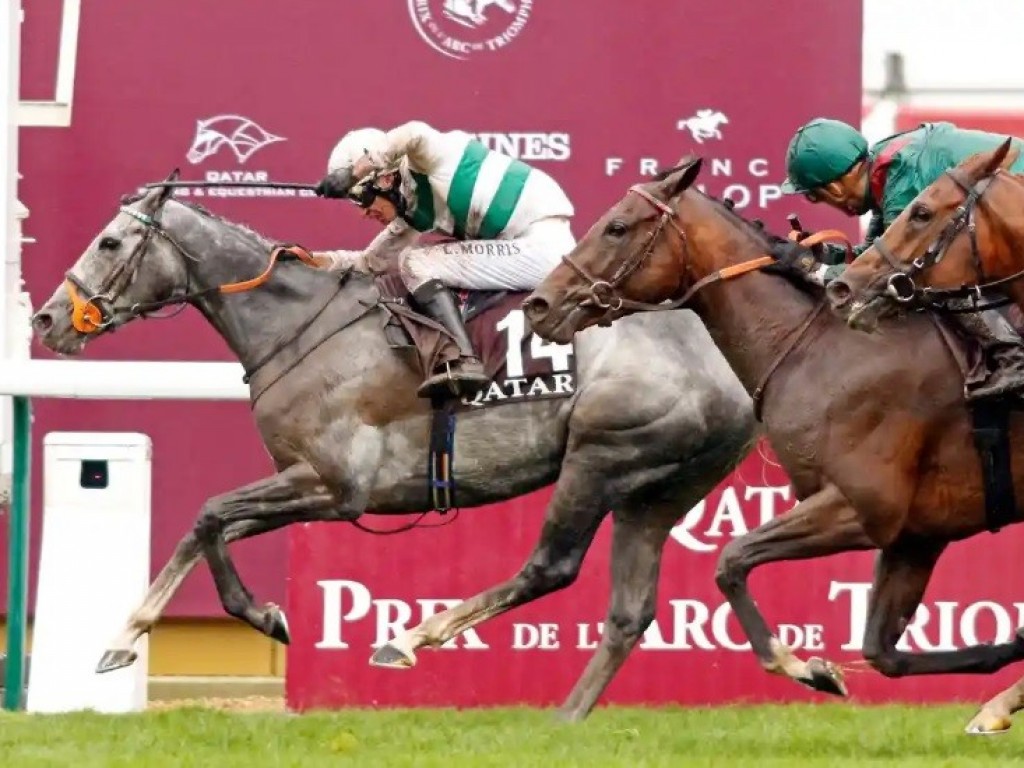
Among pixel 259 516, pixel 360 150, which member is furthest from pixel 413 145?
pixel 259 516

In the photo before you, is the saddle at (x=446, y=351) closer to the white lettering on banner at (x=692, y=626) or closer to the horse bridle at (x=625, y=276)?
the horse bridle at (x=625, y=276)

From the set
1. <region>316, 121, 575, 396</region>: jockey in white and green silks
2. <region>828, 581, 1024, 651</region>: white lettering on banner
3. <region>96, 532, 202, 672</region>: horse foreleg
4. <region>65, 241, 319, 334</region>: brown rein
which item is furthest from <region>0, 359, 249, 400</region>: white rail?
<region>828, 581, 1024, 651</region>: white lettering on banner

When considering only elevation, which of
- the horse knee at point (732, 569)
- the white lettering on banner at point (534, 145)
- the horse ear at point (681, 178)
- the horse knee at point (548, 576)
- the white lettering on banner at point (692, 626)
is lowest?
the white lettering on banner at point (692, 626)

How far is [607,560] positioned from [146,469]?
1.77 m

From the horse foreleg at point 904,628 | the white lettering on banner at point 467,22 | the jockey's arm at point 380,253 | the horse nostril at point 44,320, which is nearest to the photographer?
the horse foreleg at point 904,628

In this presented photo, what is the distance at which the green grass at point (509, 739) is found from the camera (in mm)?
8531

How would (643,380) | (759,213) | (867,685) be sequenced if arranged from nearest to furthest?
(643,380) < (867,685) < (759,213)

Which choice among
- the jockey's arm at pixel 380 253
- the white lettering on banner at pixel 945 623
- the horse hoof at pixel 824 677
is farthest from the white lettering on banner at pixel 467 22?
the horse hoof at pixel 824 677

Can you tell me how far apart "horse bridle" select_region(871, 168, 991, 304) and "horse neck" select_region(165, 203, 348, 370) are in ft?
8.05

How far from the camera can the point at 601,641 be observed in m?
10.1

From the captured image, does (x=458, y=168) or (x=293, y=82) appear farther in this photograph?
(x=293, y=82)

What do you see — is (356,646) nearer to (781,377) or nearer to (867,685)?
(867,685)

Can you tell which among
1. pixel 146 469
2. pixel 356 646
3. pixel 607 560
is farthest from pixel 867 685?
pixel 146 469

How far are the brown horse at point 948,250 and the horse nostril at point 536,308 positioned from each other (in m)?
0.97
